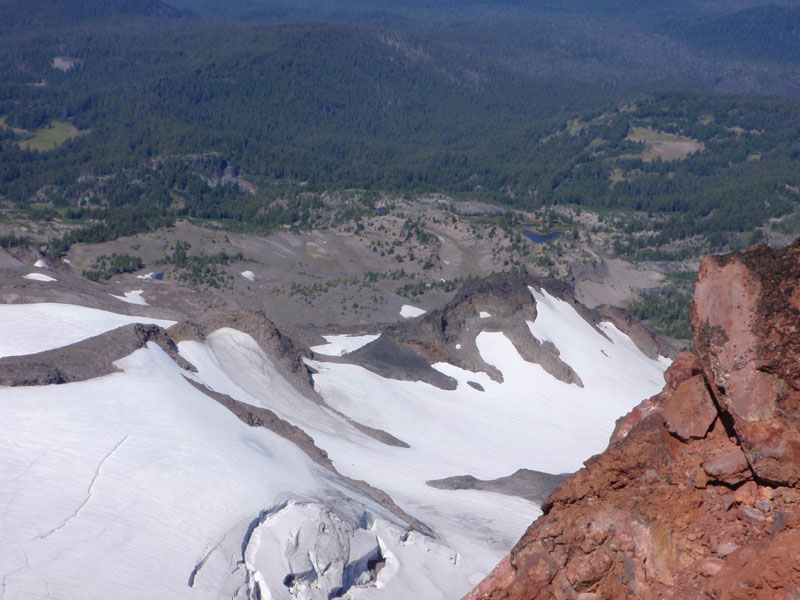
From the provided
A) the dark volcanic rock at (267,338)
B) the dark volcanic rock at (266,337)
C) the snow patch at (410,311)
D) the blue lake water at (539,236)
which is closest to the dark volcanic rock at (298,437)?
the dark volcanic rock at (267,338)

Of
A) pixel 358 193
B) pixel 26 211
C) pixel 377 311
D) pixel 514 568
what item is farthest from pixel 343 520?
pixel 358 193

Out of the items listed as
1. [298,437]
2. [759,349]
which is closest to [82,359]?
[298,437]

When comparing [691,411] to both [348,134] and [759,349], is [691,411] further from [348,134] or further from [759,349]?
[348,134]

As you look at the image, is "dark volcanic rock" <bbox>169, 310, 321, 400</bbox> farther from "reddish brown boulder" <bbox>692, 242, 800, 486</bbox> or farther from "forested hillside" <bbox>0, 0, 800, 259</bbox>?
"forested hillside" <bbox>0, 0, 800, 259</bbox>

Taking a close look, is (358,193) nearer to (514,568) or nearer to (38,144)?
(38,144)

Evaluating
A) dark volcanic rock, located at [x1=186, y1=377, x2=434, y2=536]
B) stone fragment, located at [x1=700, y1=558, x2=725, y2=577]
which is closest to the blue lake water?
dark volcanic rock, located at [x1=186, y1=377, x2=434, y2=536]

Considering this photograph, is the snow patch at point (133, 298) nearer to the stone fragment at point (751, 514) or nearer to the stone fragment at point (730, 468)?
the stone fragment at point (730, 468)

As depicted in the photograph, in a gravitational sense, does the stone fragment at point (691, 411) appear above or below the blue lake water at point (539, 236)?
above
